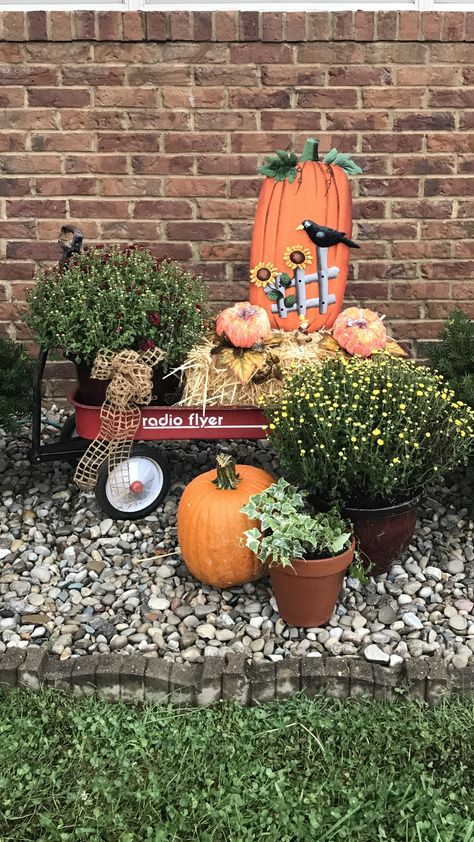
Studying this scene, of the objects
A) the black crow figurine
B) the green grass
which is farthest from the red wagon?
the green grass

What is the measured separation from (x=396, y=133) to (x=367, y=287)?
811 mm

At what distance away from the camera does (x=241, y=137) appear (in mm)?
4141

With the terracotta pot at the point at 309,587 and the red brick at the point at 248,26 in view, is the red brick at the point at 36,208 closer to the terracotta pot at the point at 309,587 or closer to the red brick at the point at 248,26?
the red brick at the point at 248,26

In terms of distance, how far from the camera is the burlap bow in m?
3.06

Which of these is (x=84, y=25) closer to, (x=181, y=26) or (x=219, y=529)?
(x=181, y=26)

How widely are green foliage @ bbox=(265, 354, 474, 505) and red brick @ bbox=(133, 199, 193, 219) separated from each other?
5.55 feet

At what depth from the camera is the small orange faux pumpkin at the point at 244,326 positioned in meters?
3.32

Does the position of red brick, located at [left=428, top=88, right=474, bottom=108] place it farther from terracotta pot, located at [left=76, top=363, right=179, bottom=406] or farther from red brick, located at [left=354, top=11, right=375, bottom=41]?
terracotta pot, located at [left=76, top=363, right=179, bottom=406]

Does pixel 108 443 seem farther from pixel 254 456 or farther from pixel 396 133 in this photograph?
pixel 396 133

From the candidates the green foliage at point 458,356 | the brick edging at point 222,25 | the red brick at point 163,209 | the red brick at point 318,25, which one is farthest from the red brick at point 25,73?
the green foliage at point 458,356

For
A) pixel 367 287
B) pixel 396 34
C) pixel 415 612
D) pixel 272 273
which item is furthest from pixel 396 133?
pixel 415 612

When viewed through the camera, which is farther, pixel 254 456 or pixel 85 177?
pixel 85 177

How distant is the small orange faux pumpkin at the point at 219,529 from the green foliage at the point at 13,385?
0.96 m

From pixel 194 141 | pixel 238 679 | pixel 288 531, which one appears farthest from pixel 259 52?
pixel 238 679
